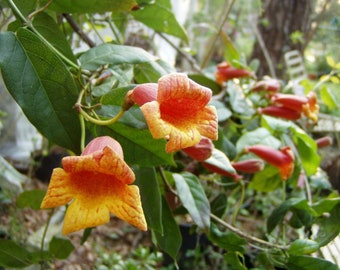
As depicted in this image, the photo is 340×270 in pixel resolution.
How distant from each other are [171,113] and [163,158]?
9 centimetres

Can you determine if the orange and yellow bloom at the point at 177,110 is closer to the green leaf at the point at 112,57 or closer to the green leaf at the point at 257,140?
the green leaf at the point at 112,57

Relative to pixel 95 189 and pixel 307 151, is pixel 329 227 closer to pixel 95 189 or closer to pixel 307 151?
pixel 307 151

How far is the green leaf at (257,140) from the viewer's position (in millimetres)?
859

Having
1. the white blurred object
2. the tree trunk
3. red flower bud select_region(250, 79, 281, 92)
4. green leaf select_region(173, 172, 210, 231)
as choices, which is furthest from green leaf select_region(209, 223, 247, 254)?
the tree trunk

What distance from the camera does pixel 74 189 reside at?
1.22ft

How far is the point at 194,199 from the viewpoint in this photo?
0.59 meters

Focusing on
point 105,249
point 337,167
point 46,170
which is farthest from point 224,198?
point 337,167

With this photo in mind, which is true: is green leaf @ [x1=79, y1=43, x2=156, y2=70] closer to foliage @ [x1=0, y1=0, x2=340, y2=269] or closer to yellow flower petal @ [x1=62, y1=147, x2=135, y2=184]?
foliage @ [x1=0, y1=0, x2=340, y2=269]

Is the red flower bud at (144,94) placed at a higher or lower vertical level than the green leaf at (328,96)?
higher

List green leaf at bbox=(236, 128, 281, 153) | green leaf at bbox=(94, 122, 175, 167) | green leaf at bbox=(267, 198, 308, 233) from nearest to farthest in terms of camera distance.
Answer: green leaf at bbox=(94, 122, 175, 167) → green leaf at bbox=(267, 198, 308, 233) → green leaf at bbox=(236, 128, 281, 153)

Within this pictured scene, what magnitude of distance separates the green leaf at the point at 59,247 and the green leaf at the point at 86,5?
1.43 ft

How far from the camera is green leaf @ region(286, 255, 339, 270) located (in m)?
0.56

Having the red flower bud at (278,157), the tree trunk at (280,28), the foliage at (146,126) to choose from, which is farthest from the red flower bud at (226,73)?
the tree trunk at (280,28)

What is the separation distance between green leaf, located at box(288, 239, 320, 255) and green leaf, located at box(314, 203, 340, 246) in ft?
0.04
